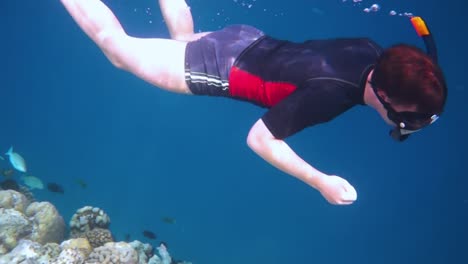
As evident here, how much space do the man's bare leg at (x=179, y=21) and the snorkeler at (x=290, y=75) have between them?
0.12m

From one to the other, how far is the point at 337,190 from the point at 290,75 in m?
1.11

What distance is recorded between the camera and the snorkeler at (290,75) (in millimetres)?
3055

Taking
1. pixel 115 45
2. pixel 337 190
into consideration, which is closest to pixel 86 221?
pixel 115 45

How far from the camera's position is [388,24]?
22469mm

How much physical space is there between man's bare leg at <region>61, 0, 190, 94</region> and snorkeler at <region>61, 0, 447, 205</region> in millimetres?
11

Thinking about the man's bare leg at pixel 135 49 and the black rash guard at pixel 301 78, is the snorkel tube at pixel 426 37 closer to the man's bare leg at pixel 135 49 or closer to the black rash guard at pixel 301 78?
the black rash guard at pixel 301 78

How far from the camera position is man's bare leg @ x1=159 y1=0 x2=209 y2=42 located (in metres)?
5.20

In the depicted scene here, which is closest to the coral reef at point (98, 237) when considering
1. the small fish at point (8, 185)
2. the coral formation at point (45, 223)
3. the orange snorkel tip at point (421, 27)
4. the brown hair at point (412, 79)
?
the coral formation at point (45, 223)

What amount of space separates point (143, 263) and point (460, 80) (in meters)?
24.3

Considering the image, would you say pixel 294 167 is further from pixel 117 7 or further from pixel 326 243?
pixel 326 243

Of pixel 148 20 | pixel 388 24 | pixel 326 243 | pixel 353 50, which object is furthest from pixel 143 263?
pixel 326 243

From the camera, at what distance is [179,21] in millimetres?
5223

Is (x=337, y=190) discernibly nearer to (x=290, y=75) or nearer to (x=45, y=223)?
(x=290, y=75)

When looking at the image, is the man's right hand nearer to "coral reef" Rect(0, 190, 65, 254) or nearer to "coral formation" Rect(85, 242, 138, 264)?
"coral formation" Rect(85, 242, 138, 264)
